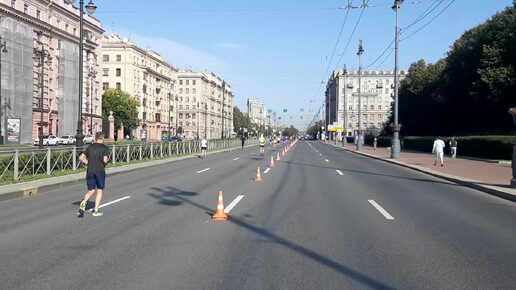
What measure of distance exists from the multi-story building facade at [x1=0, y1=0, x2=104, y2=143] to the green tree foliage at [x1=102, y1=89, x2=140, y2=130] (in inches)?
319

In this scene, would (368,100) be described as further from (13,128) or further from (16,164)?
(16,164)

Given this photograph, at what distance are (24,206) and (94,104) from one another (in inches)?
3314

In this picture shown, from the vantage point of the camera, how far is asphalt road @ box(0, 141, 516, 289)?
6.21m

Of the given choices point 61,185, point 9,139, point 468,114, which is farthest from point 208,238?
point 468,114

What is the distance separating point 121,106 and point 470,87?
217 feet

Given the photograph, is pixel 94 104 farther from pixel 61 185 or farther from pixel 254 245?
pixel 254 245

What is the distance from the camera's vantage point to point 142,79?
4621 inches

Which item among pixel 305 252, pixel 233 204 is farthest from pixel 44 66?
pixel 305 252

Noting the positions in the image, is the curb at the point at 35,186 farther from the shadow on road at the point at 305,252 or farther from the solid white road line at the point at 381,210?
the solid white road line at the point at 381,210

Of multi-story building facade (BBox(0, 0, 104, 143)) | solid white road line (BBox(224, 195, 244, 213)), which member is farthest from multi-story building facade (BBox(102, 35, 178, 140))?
solid white road line (BBox(224, 195, 244, 213))

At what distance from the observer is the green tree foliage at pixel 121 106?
4026 inches

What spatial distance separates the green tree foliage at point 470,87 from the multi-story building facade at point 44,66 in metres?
46.8

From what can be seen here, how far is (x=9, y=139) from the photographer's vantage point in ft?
156

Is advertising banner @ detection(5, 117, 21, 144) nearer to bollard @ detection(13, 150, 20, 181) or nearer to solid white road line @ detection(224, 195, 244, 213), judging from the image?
bollard @ detection(13, 150, 20, 181)
